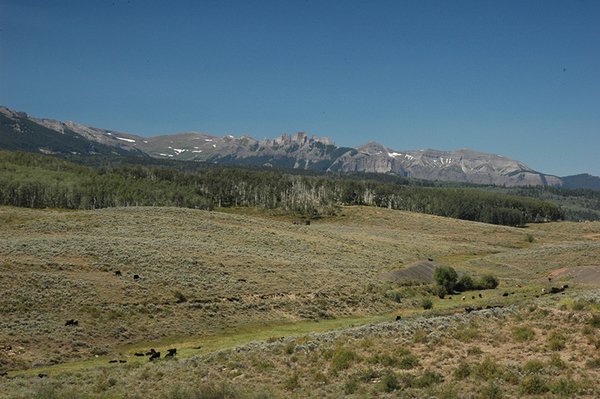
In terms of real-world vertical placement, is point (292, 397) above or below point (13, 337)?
above

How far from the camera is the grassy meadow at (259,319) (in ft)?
63.9

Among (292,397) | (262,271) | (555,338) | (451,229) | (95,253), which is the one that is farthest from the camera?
(451,229)

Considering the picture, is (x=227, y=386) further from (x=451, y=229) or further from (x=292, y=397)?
(x=451, y=229)

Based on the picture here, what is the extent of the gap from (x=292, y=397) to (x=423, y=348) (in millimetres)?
7193

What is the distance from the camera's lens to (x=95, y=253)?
51.9 metres

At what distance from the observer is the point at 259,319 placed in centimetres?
4262

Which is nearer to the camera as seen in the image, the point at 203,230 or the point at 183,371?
the point at 183,371

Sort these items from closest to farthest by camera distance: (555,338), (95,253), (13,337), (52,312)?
1. (555,338)
2. (13,337)
3. (52,312)
4. (95,253)

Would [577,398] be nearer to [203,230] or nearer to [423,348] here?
[423,348]

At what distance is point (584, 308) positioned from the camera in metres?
25.6

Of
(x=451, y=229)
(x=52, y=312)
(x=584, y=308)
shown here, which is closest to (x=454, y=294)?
(x=584, y=308)

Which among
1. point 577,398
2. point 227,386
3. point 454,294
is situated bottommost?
point 454,294

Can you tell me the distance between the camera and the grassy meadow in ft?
63.9

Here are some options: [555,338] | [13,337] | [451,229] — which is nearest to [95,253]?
[13,337]
